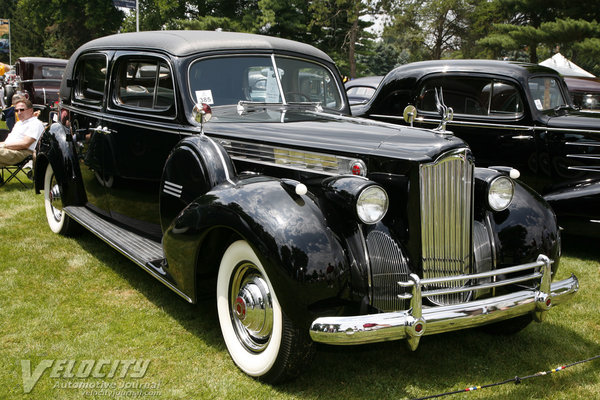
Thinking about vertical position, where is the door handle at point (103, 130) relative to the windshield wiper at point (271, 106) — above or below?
below

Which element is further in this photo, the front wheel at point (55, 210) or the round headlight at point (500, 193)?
the front wheel at point (55, 210)

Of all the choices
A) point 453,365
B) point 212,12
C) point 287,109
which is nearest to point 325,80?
point 287,109

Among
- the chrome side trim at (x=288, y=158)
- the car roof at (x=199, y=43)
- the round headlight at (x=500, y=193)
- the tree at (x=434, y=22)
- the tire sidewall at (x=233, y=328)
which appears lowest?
the tire sidewall at (x=233, y=328)

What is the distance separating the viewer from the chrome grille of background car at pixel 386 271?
2627mm

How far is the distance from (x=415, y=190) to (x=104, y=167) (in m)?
2.94

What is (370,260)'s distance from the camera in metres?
2.64

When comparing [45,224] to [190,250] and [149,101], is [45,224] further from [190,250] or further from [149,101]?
[190,250]

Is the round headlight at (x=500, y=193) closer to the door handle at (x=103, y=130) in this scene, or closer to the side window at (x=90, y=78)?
the door handle at (x=103, y=130)

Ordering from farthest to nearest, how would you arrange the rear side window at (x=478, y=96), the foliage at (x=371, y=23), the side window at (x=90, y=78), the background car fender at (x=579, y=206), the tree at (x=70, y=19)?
1. the tree at (x=70, y=19)
2. the foliage at (x=371, y=23)
3. the rear side window at (x=478, y=96)
4. the background car fender at (x=579, y=206)
5. the side window at (x=90, y=78)

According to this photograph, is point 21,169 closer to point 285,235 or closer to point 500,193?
point 285,235

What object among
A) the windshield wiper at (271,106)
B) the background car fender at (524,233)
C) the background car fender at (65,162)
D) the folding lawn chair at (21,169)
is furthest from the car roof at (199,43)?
the folding lawn chair at (21,169)

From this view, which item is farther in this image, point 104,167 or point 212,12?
point 212,12

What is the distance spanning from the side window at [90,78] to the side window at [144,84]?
1.00 ft

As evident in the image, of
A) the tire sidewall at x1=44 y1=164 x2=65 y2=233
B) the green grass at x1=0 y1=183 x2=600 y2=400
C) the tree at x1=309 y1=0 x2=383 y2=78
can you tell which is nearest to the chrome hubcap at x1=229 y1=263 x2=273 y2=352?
the green grass at x1=0 y1=183 x2=600 y2=400
